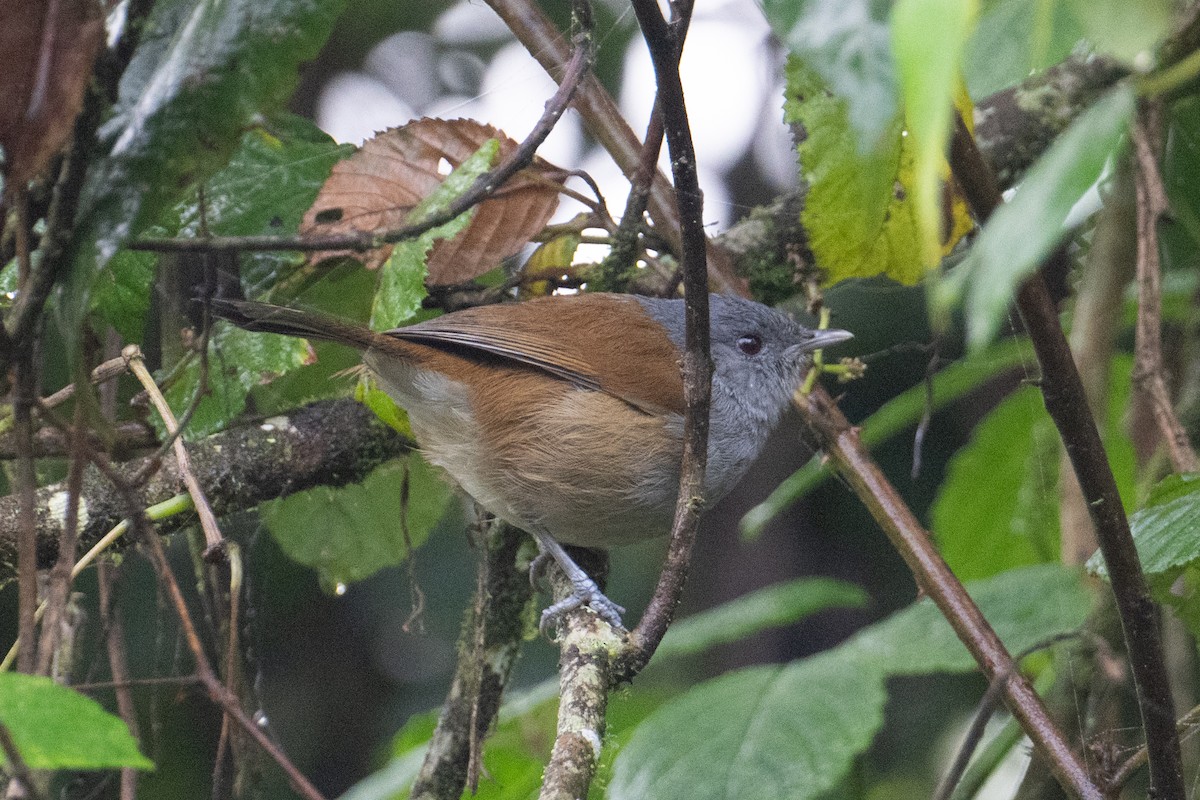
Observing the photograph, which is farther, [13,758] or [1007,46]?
[1007,46]

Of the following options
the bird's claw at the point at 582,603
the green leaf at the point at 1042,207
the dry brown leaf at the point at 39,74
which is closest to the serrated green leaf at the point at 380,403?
the bird's claw at the point at 582,603

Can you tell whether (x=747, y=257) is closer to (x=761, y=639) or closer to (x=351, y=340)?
(x=351, y=340)

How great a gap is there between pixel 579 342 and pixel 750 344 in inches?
28.0

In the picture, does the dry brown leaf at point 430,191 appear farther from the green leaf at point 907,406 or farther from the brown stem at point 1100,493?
the brown stem at point 1100,493

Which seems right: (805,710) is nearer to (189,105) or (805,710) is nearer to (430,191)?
(430,191)

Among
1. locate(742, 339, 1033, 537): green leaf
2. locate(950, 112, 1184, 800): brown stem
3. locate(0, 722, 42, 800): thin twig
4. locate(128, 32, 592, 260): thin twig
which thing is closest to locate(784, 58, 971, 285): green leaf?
locate(950, 112, 1184, 800): brown stem

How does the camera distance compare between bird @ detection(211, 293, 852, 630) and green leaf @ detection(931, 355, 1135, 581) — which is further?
green leaf @ detection(931, 355, 1135, 581)

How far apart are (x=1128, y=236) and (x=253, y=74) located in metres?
2.92

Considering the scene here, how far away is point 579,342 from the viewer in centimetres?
312

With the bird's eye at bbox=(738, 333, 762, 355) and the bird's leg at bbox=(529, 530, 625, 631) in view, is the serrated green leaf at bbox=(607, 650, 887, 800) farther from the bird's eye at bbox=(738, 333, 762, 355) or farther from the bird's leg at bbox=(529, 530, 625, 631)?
the bird's eye at bbox=(738, 333, 762, 355)

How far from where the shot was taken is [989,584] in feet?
9.52

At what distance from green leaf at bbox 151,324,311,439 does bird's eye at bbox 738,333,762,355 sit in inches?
58.3

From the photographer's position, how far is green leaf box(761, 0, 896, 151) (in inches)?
36.3

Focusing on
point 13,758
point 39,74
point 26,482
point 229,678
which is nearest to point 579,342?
point 229,678
